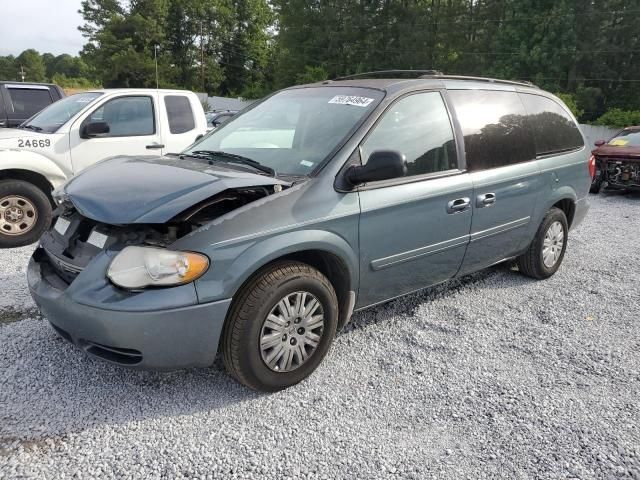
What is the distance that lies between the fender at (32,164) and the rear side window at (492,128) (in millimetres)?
4549

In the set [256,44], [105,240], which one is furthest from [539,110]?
[256,44]

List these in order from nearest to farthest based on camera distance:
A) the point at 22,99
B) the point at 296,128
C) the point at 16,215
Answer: the point at 296,128 → the point at 16,215 → the point at 22,99

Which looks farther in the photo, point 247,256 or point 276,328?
point 276,328

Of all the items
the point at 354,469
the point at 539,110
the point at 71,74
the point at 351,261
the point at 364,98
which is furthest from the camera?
the point at 71,74

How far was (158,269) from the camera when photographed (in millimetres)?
2502

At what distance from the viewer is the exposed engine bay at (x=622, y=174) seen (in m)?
9.98

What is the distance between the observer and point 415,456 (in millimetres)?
2480

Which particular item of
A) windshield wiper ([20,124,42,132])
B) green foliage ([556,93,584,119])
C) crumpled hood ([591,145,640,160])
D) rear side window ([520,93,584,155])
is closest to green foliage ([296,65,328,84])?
green foliage ([556,93,584,119])

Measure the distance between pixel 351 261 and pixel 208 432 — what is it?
1.25 m

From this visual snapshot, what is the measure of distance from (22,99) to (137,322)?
25.4 feet

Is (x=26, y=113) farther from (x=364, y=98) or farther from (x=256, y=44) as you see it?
(x=256, y=44)

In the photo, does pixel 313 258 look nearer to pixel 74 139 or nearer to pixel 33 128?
pixel 74 139

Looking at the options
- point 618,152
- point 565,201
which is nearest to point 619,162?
point 618,152

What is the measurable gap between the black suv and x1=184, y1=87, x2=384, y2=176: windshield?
229 inches
